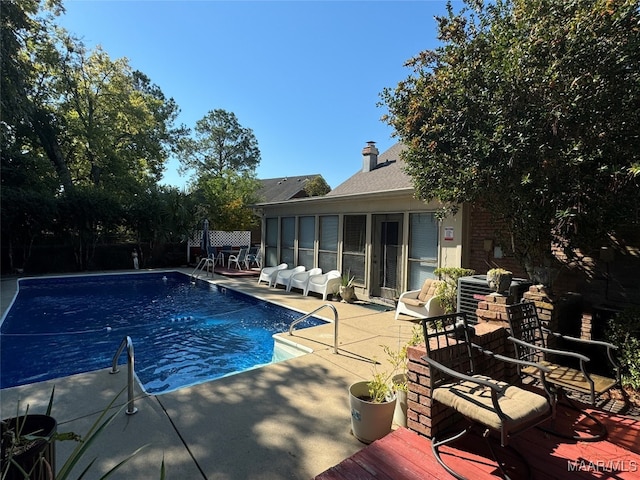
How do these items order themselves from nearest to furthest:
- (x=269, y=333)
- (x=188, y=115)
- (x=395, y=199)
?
(x=269, y=333)
(x=395, y=199)
(x=188, y=115)

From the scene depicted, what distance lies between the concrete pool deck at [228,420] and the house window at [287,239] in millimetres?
7150

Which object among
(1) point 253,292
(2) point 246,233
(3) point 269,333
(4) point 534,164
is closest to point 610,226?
(4) point 534,164

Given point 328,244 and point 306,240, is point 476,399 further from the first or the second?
point 306,240

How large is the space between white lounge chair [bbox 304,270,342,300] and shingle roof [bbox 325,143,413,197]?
252cm

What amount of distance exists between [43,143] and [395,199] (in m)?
18.2

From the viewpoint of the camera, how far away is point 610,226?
3.50 metres

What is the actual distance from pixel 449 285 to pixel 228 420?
4.66m

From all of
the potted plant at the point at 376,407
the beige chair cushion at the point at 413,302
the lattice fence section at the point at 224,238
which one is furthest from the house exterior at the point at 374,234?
the lattice fence section at the point at 224,238

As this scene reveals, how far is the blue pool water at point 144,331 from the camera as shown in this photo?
5.09 meters

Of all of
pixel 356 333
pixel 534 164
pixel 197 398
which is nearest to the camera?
pixel 197 398

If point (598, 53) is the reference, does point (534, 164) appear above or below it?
below

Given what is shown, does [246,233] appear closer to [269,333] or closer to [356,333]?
[269,333]

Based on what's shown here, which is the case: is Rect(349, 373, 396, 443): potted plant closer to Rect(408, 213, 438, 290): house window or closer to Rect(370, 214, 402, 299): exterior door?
Rect(408, 213, 438, 290): house window

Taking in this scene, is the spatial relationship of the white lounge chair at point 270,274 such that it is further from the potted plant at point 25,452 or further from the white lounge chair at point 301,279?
the potted plant at point 25,452
